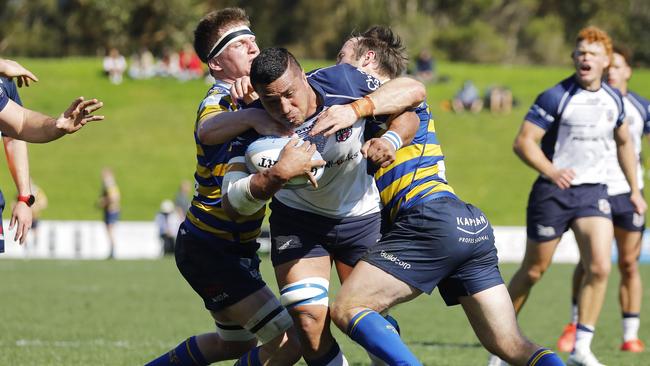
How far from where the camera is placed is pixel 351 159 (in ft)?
16.5

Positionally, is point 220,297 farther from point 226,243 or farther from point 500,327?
point 500,327

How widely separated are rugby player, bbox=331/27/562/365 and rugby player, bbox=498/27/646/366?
2.69 m

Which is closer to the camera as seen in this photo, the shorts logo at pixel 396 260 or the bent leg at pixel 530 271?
Answer: the shorts logo at pixel 396 260

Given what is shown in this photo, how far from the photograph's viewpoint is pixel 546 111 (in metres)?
7.99

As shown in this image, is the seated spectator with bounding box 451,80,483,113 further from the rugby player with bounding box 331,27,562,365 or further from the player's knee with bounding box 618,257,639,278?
the rugby player with bounding box 331,27,562,365

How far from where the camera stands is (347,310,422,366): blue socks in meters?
4.71

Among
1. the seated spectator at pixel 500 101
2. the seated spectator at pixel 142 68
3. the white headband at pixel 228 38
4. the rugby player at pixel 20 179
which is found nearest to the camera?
the white headband at pixel 228 38

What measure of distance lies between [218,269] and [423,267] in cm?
116

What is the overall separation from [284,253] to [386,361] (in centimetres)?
91

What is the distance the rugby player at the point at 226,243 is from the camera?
5.45 m

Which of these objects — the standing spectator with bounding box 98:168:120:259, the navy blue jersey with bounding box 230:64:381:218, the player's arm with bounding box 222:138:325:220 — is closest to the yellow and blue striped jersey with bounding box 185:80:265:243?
the navy blue jersey with bounding box 230:64:381:218

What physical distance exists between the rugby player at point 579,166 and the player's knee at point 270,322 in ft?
9.15

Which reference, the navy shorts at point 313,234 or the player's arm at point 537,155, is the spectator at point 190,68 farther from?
the navy shorts at point 313,234

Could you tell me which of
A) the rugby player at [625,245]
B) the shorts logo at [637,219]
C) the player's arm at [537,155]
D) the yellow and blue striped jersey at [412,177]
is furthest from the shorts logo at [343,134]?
the shorts logo at [637,219]
